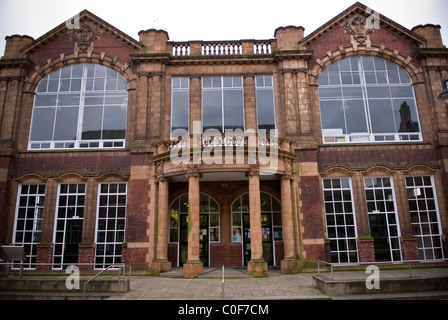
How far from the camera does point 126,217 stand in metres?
14.6

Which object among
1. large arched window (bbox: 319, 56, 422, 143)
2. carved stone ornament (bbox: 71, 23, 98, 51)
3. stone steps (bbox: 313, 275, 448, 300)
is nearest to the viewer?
stone steps (bbox: 313, 275, 448, 300)

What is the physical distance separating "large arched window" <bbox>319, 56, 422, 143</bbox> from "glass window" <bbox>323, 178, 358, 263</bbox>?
2330 millimetres

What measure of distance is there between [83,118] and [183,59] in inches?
238

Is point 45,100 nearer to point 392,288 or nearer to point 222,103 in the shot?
point 222,103

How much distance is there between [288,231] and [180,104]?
8245 mm

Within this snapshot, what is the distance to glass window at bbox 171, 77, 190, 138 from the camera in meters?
15.7

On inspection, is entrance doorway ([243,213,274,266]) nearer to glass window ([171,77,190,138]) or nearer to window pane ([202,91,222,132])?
window pane ([202,91,222,132])

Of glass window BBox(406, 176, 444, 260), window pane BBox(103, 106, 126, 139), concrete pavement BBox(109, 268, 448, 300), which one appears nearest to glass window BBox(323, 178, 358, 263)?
concrete pavement BBox(109, 268, 448, 300)

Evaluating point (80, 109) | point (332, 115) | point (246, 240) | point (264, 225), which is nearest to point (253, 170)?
point (264, 225)

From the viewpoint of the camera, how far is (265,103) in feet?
52.4

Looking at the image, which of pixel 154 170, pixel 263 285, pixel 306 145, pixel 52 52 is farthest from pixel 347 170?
pixel 52 52

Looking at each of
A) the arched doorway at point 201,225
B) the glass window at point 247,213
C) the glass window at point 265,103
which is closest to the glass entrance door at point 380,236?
the glass window at point 247,213

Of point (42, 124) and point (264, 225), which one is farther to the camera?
point (42, 124)
